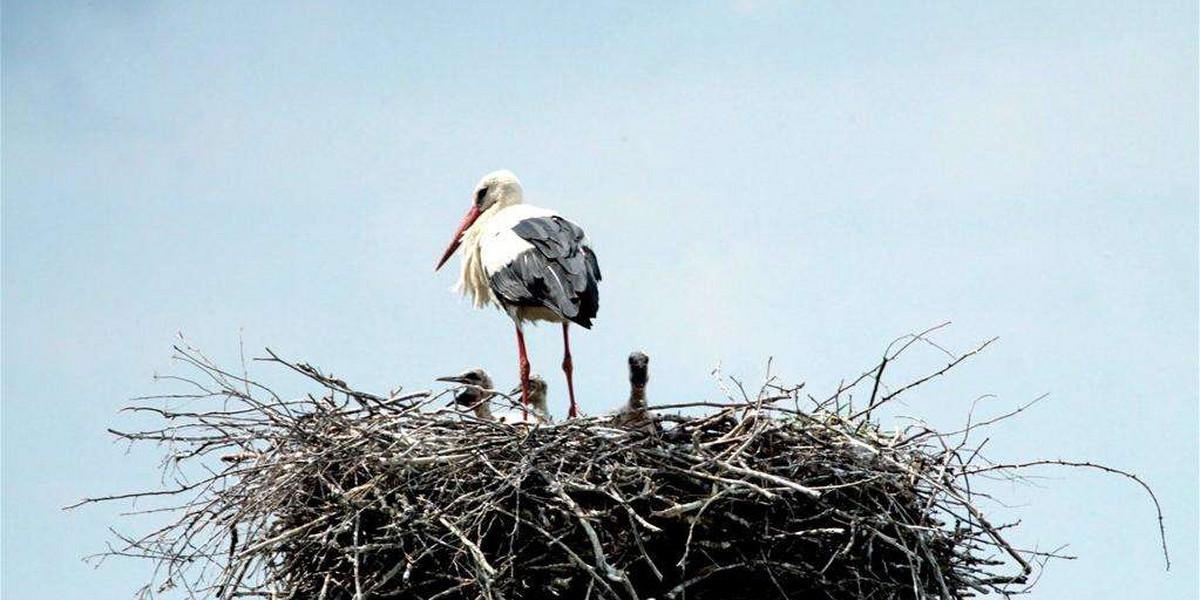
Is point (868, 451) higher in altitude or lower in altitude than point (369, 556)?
higher

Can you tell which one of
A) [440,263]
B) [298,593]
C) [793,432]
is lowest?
[298,593]

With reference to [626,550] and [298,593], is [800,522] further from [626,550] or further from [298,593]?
A: [298,593]

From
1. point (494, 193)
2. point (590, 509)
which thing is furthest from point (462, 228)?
point (590, 509)

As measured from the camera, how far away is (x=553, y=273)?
726 centimetres

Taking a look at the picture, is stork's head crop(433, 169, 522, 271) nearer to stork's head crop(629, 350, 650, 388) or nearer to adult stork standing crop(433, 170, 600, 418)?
adult stork standing crop(433, 170, 600, 418)

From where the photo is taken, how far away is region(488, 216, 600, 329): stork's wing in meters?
7.18

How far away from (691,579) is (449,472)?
2.82 feet

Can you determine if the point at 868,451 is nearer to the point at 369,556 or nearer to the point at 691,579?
the point at 691,579

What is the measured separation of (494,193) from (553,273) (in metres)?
1.00

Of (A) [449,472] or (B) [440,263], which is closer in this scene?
(A) [449,472]

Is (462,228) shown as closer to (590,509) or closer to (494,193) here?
(494,193)

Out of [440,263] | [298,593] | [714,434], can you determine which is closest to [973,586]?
[714,434]

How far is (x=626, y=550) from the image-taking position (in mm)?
5773

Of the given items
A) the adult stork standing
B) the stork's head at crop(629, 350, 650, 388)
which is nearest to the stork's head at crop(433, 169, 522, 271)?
the adult stork standing
